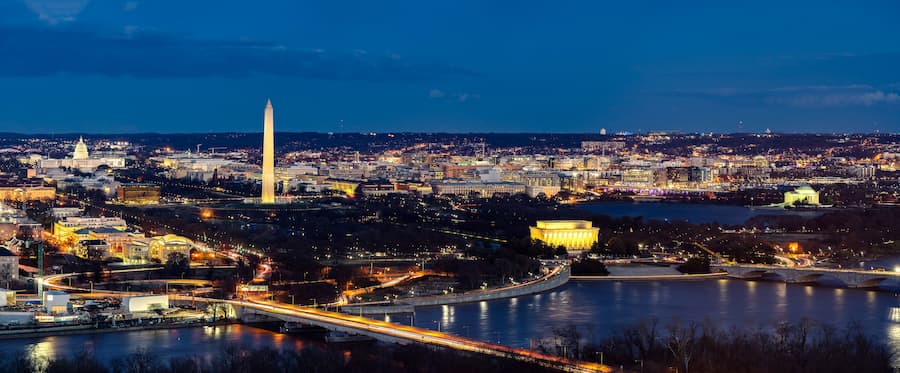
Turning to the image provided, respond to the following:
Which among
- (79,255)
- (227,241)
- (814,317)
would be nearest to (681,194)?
(227,241)

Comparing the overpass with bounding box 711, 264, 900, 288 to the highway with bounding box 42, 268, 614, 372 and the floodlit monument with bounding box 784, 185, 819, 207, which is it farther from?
the floodlit monument with bounding box 784, 185, 819, 207

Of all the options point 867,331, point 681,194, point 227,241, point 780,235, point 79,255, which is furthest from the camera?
point 681,194

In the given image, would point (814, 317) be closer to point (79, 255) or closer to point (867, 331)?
point (867, 331)

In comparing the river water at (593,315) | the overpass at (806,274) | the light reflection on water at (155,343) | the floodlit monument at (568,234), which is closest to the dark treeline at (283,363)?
the light reflection on water at (155,343)

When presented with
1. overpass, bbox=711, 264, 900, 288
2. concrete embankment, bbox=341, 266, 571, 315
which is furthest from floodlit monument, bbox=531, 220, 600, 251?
concrete embankment, bbox=341, 266, 571, 315

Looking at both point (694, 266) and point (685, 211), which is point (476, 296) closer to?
point (694, 266)
